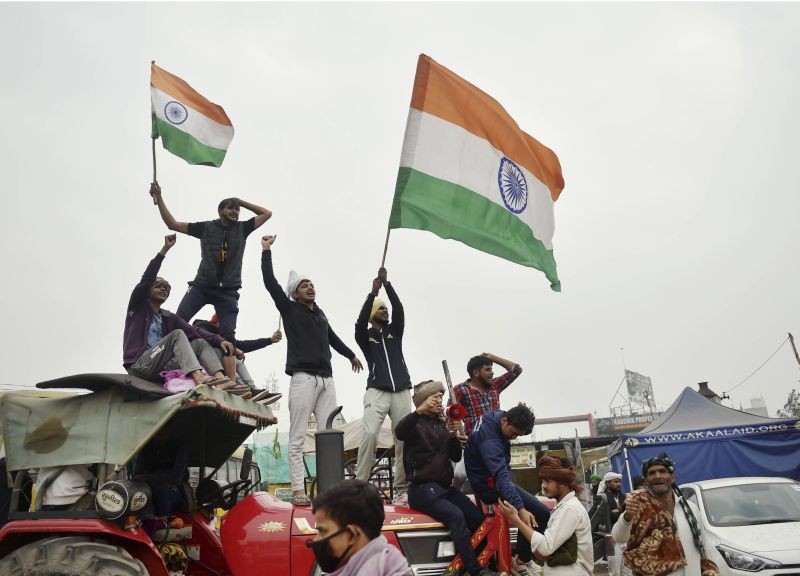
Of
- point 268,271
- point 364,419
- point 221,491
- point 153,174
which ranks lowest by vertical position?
point 221,491

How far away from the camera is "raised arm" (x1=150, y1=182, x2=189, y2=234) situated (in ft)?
19.8

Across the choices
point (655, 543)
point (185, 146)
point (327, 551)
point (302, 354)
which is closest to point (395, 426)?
point (302, 354)

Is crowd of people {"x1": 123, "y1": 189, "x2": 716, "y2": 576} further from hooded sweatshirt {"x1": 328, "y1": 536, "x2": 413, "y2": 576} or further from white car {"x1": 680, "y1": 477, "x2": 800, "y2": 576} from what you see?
white car {"x1": 680, "y1": 477, "x2": 800, "y2": 576}

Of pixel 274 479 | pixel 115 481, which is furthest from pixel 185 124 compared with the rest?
pixel 274 479

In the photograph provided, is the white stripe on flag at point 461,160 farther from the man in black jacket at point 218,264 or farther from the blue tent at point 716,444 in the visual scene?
the blue tent at point 716,444

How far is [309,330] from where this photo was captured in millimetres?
5750

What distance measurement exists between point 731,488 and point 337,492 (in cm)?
792

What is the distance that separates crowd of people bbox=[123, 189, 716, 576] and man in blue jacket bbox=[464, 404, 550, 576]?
0.01m

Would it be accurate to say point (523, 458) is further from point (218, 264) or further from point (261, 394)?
point (261, 394)

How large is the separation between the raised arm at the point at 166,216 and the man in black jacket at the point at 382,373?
1.98m

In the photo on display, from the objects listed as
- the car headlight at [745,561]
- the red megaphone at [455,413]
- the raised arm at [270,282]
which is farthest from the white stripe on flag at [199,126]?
the car headlight at [745,561]

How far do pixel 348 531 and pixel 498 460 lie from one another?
2.35 m

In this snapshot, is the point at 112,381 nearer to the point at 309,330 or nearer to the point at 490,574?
the point at 309,330

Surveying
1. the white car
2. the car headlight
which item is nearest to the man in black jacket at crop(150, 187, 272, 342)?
the white car
